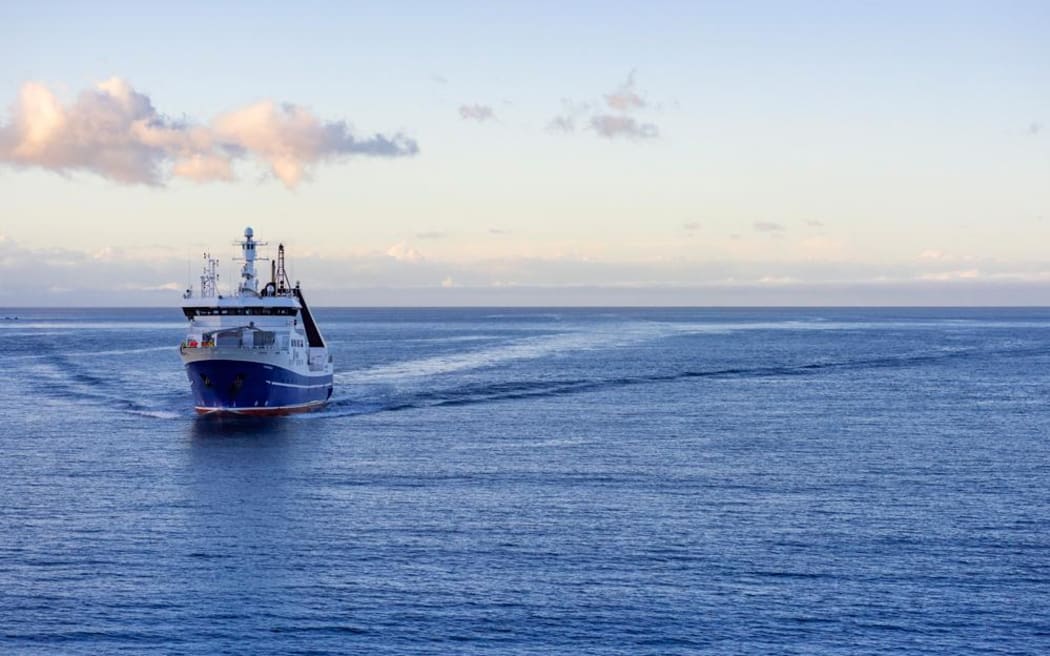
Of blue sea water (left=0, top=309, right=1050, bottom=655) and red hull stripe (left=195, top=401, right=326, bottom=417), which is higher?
red hull stripe (left=195, top=401, right=326, bottom=417)

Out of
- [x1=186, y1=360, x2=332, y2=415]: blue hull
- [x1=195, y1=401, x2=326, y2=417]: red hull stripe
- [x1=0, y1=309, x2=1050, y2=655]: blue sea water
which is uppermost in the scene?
[x1=186, y1=360, x2=332, y2=415]: blue hull

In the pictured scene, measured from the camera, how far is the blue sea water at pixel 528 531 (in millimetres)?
40250

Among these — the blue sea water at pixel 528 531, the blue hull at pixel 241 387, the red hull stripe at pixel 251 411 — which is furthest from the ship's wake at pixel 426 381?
the blue sea water at pixel 528 531

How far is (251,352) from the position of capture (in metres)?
96.1

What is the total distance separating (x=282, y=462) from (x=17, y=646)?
1410 inches

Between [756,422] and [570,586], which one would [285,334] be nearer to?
[756,422]

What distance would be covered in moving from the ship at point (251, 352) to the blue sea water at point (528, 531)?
3968 mm

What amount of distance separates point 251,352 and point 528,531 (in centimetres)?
4889

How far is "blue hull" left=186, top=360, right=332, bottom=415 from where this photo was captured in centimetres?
9638

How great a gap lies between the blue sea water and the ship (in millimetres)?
3968

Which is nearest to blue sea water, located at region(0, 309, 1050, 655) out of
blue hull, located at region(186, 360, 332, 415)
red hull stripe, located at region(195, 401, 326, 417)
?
red hull stripe, located at region(195, 401, 326, 417)

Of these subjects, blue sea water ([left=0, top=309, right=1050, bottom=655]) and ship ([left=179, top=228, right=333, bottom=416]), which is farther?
ship ([left=179, top=228, right=333, bottom=416])

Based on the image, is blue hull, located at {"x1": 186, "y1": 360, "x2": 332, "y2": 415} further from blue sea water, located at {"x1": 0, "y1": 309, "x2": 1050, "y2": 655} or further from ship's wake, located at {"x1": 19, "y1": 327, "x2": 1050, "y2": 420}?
blue sea water, located at {"x1": 0, "y1": 309, "x2": 1050, "y2": 655}

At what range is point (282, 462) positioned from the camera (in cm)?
7419
